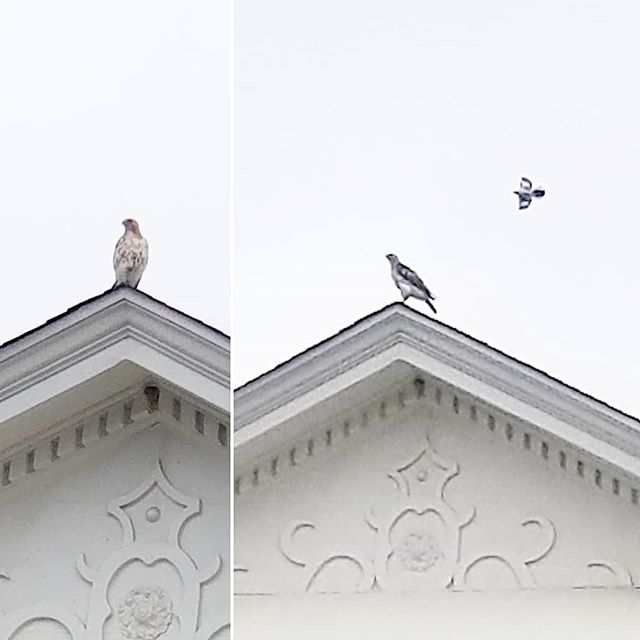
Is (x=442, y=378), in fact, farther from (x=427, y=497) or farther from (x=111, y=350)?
(x=111, y=350)

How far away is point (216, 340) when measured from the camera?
202cm

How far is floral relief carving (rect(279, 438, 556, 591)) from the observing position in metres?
2.33

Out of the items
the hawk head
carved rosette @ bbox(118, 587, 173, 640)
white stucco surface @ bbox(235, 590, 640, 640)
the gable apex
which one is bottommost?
carved rosette @ bbox(118, 587, 173, 640)

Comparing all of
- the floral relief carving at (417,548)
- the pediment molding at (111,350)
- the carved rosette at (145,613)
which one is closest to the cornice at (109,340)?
the pediment molding at (111,350)

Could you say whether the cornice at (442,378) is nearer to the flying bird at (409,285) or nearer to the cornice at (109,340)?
the flying bird at (409,285)

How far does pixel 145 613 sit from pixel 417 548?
22.6 inches

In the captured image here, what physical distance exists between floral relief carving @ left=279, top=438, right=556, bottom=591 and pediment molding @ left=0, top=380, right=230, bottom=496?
0.40 m

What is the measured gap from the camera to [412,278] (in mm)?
2496

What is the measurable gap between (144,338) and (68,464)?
217 millimetres

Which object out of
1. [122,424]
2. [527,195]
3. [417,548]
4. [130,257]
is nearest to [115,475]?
[122,424]

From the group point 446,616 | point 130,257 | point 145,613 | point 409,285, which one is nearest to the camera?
point 145,613

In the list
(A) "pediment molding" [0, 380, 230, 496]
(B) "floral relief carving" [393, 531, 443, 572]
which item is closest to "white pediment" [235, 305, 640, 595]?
(B) "floral relief carving" [393, 531, 443, 572]

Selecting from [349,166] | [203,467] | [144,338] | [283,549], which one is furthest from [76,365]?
[349,166]

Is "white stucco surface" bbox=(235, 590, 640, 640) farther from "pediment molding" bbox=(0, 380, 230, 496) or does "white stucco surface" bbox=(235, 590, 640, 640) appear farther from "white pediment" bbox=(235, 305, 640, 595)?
"pediment molding" bbox=(0, 380, 230, 496)
